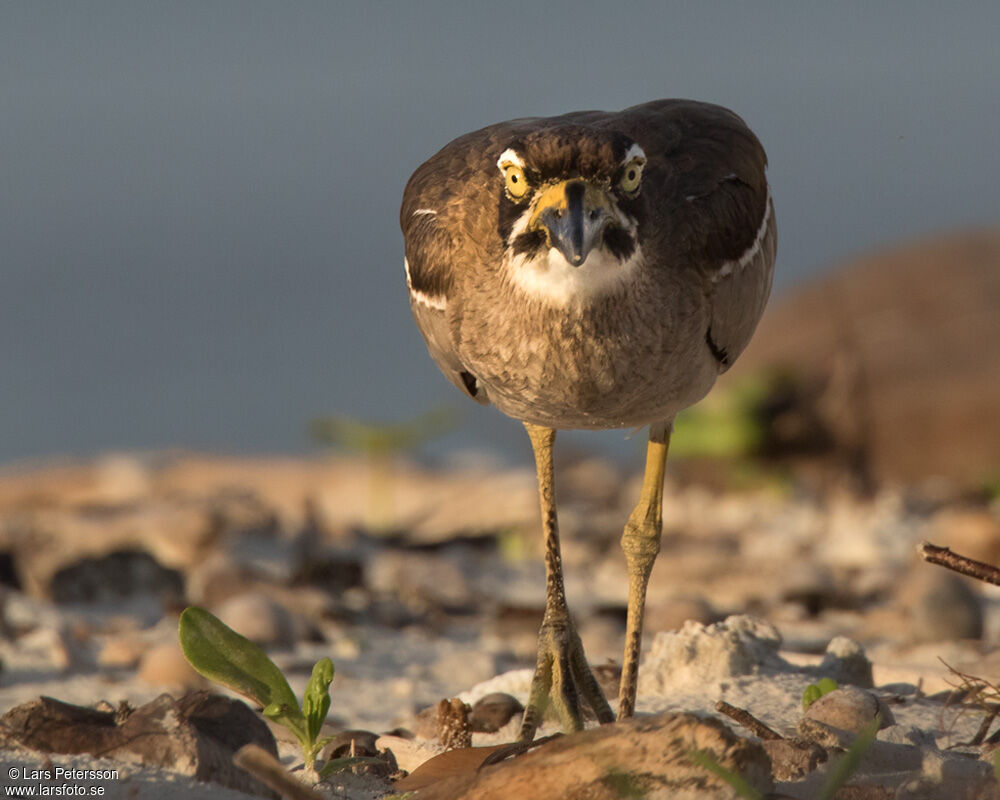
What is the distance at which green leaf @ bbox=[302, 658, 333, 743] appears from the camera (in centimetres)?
354

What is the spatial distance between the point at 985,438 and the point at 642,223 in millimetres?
6972

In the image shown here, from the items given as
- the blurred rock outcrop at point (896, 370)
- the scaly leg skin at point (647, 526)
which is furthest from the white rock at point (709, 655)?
the blurred rock outcrop at point (896, 370)

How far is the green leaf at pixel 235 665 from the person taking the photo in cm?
359

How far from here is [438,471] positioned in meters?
11.3

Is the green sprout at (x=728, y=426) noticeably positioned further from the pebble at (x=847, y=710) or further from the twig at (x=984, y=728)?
the twig at (x=984, y=728)

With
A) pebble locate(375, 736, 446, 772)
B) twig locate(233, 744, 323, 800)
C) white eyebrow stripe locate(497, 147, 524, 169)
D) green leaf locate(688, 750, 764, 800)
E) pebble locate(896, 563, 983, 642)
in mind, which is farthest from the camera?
pebble locate(896, 563, 983, 642)

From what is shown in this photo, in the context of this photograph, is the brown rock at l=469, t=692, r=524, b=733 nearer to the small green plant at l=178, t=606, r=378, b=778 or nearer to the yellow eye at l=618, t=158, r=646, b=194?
the small green plant at l=178, t=606, r=378, b=778

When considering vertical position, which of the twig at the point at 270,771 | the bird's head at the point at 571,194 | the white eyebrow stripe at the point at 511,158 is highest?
the white eyebrow stripe at the point at 511,158

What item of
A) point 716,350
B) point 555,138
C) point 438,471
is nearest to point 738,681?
point 716,350

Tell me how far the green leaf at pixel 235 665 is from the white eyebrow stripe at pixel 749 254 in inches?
65.4

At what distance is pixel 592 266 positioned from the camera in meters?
3.57

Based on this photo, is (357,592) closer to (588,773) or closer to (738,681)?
(738,681)

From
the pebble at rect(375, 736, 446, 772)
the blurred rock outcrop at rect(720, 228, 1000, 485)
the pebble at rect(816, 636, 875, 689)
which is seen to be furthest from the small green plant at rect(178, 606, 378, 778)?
the blurred rock outcrop at rect(720, 228, 1000, 485)

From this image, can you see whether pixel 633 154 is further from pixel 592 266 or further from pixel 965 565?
pixel 965 565
